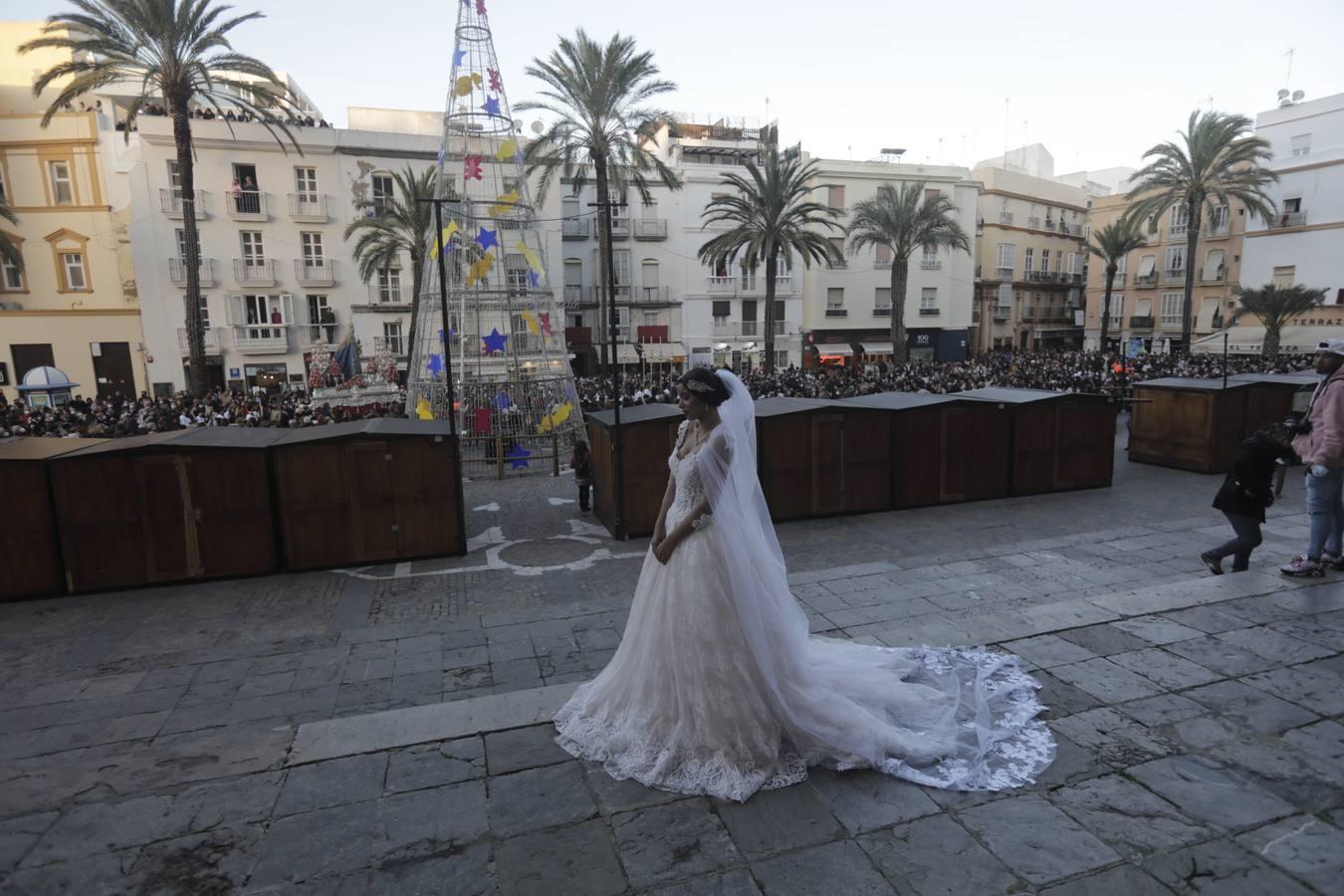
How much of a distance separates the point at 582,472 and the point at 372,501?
3.55 meters

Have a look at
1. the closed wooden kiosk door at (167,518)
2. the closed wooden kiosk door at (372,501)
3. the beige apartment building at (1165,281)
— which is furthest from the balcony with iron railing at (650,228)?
the closed wooden kiosk door at (167,518)

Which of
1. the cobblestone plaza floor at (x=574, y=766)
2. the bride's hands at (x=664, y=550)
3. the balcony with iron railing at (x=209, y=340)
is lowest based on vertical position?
the cobblestone plaza floor at (x=574, y=766)

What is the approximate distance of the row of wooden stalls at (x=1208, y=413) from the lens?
45.9ft

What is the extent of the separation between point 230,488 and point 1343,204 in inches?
1863

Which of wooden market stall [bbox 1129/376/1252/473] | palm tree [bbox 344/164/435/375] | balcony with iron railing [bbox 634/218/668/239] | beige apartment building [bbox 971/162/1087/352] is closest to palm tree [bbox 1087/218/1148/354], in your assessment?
beige apartment building [bbox 971/162/1087/352]

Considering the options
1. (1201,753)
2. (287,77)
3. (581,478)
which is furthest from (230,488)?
(287,77)

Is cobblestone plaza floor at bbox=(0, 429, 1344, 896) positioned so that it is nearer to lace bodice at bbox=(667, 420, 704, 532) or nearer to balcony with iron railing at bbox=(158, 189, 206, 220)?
lace bodice at bbox=(667, 420, 704, 532)

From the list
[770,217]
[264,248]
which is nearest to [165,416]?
[264,248]

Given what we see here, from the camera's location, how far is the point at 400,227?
1148 inches

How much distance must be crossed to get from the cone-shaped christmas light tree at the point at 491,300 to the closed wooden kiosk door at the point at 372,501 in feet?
16.4

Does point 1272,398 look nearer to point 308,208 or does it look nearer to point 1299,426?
point 1299,426

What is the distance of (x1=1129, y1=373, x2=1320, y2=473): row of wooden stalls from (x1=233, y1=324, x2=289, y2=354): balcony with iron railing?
31947 millimetres

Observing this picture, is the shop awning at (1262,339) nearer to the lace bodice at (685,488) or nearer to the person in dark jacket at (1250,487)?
the person in dark jacket at (1250,487)

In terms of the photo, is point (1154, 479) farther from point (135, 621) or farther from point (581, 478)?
point (135, 621)
